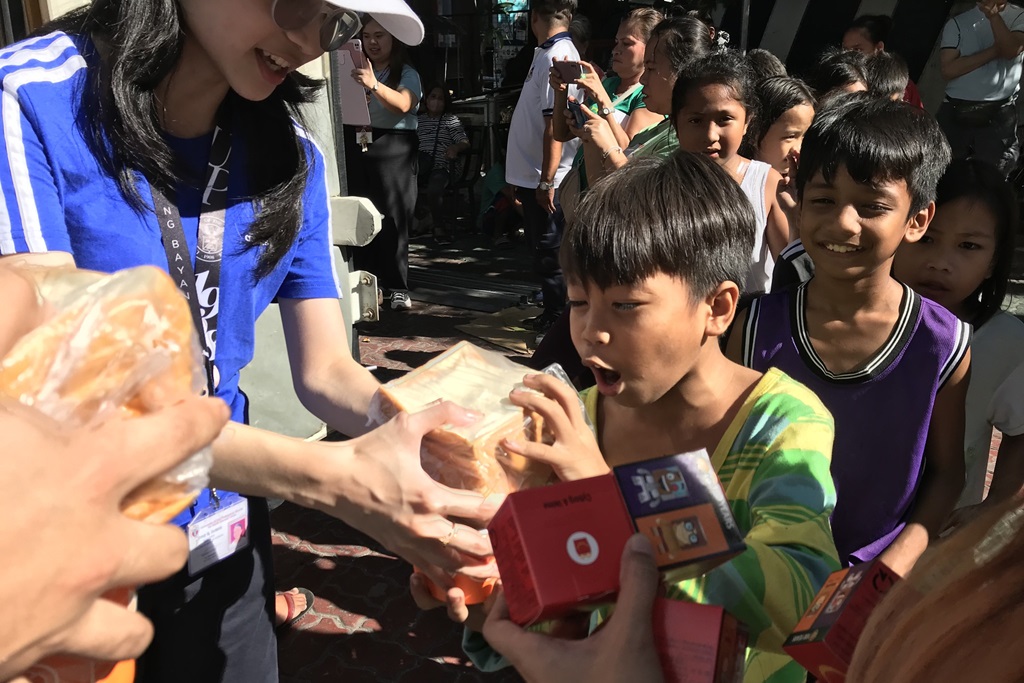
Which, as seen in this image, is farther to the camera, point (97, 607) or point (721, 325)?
point (721, 325)

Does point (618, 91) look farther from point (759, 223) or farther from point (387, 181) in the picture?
point (759, 223)

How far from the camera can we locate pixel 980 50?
302 inches

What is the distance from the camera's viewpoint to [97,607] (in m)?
0.81

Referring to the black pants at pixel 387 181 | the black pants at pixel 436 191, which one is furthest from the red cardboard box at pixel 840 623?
the black pants at pixel 436 191

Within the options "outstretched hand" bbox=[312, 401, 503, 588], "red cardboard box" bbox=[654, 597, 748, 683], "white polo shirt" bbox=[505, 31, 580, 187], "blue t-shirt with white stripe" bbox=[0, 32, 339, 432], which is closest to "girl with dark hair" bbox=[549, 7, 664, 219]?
"white polo shirt" bbox=[505, 31, 580, 187]

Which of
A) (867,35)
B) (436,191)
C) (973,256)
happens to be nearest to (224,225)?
(973,256)

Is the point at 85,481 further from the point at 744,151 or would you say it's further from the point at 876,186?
the point at 744,151

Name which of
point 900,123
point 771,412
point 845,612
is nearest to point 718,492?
point 845,612

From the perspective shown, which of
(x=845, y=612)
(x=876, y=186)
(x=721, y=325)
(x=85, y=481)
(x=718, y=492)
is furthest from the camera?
(x=876, y=186)

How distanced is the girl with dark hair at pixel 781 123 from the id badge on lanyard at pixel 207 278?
299 centimetres

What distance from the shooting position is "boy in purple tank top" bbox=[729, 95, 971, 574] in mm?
2195

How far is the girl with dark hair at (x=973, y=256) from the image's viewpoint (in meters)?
2.50

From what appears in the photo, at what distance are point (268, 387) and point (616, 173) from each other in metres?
3.23

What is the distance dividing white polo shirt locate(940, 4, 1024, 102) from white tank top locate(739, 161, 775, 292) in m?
5.49
